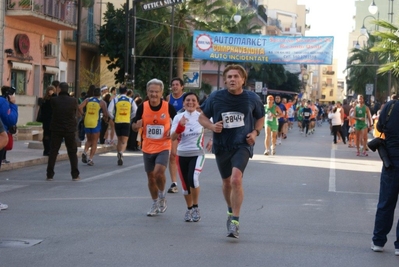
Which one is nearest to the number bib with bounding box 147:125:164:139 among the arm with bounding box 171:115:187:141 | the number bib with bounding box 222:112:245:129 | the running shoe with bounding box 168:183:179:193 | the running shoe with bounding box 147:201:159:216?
the arm with bounding box 171:115:187:141

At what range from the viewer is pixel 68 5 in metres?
38.0

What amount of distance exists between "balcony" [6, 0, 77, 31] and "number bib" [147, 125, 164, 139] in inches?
917

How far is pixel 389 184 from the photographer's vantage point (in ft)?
28.1

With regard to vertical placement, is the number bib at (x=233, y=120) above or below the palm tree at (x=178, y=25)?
below

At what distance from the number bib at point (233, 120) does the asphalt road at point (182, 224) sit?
123 centimetres

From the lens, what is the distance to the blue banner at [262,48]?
39.4m

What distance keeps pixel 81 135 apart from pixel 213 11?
1677cm

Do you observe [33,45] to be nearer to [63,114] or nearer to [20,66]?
[20,66]

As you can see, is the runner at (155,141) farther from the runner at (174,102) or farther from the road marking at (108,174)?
the road marking at (108,174)

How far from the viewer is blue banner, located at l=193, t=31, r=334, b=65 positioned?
129 ft

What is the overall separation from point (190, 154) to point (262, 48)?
96.2 feet

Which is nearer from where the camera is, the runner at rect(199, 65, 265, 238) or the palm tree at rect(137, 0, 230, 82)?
the runner at rect(199, 65, 265, 238)

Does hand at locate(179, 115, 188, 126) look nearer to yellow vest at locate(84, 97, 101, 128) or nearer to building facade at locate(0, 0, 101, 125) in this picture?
yellow vest at locate(84, 97, 101, 128)

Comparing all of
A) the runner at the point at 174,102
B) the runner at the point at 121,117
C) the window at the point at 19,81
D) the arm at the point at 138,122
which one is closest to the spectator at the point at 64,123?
the runner at the point at 174,102
